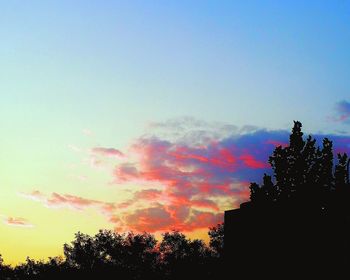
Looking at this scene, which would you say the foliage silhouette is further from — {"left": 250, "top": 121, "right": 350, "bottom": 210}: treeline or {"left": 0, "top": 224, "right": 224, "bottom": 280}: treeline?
{"left": 0, "top": 224, "right": 224, "bottom": 280}: treeline

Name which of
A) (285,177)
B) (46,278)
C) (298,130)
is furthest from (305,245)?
(46,278)

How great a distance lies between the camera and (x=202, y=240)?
102 metres

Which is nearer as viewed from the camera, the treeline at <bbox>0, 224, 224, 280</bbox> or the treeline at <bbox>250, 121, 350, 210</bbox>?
the treeline at <bbox>250, 121, 350, 210</bbox>

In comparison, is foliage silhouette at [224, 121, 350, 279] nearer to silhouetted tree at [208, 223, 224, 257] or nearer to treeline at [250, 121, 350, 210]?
treeline at [250, 121, 350, 210]

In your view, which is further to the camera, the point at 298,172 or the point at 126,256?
the point at 126,256

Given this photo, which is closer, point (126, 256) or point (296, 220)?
point (296, 220)

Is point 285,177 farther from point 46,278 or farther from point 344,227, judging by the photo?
point 46,278

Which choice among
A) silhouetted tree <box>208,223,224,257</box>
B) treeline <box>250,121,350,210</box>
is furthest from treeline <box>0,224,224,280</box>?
treeline <box>250,121,350,210</box>

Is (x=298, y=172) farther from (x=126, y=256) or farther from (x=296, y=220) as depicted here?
(x=126, y=256)

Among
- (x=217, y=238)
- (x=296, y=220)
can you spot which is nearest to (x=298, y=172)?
(x=296, y=220)

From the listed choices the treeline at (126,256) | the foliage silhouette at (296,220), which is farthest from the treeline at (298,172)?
the treeline at (126,256)

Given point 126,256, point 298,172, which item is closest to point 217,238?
point 126,256

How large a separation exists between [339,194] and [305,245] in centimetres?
421

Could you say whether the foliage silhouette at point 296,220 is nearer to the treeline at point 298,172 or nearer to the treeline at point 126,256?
the treeline at point 298,172
